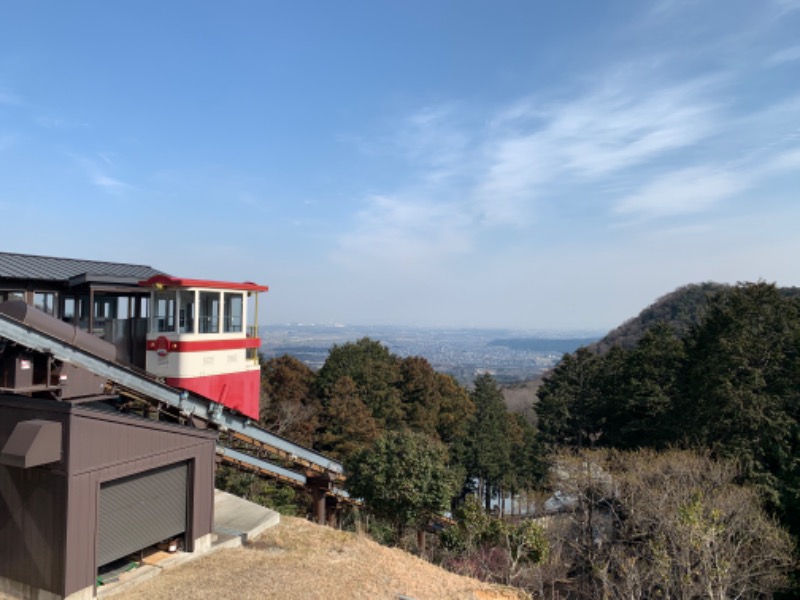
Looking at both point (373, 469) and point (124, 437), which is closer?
point (124, 437)

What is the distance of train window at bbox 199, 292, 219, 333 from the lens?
12.4 m

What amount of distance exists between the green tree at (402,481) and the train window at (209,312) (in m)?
7.03

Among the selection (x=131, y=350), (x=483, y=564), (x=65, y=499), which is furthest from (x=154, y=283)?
(x=483, y=564)

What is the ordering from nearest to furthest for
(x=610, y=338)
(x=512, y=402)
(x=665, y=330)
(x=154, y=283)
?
(x=154, y=283)
(x=665, y=330)
(x=512, y=402)
(x=610, y=338)

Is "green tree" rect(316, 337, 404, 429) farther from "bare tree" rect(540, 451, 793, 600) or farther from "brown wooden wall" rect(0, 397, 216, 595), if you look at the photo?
"brown wooden wall" rect(0, 397, 216, 595)

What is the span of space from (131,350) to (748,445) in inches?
833

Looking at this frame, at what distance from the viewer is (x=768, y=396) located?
1989 cm

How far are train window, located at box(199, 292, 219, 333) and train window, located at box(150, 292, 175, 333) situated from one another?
66cm

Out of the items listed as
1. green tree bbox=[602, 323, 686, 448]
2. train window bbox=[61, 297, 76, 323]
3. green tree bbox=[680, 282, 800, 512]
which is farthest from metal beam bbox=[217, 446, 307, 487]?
green tree bbox=[602, 323, 686, 448]

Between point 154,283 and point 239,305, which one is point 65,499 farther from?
point 239,305

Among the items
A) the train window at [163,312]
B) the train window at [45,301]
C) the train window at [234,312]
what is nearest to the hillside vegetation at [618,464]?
the train window at [234,312]

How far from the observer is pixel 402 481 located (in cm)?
1616

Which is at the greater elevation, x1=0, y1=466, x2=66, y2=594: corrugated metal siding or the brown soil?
x1=0, y1=466, x2=66, y2=594: corrugated metal siding

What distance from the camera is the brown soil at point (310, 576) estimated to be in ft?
29.8
